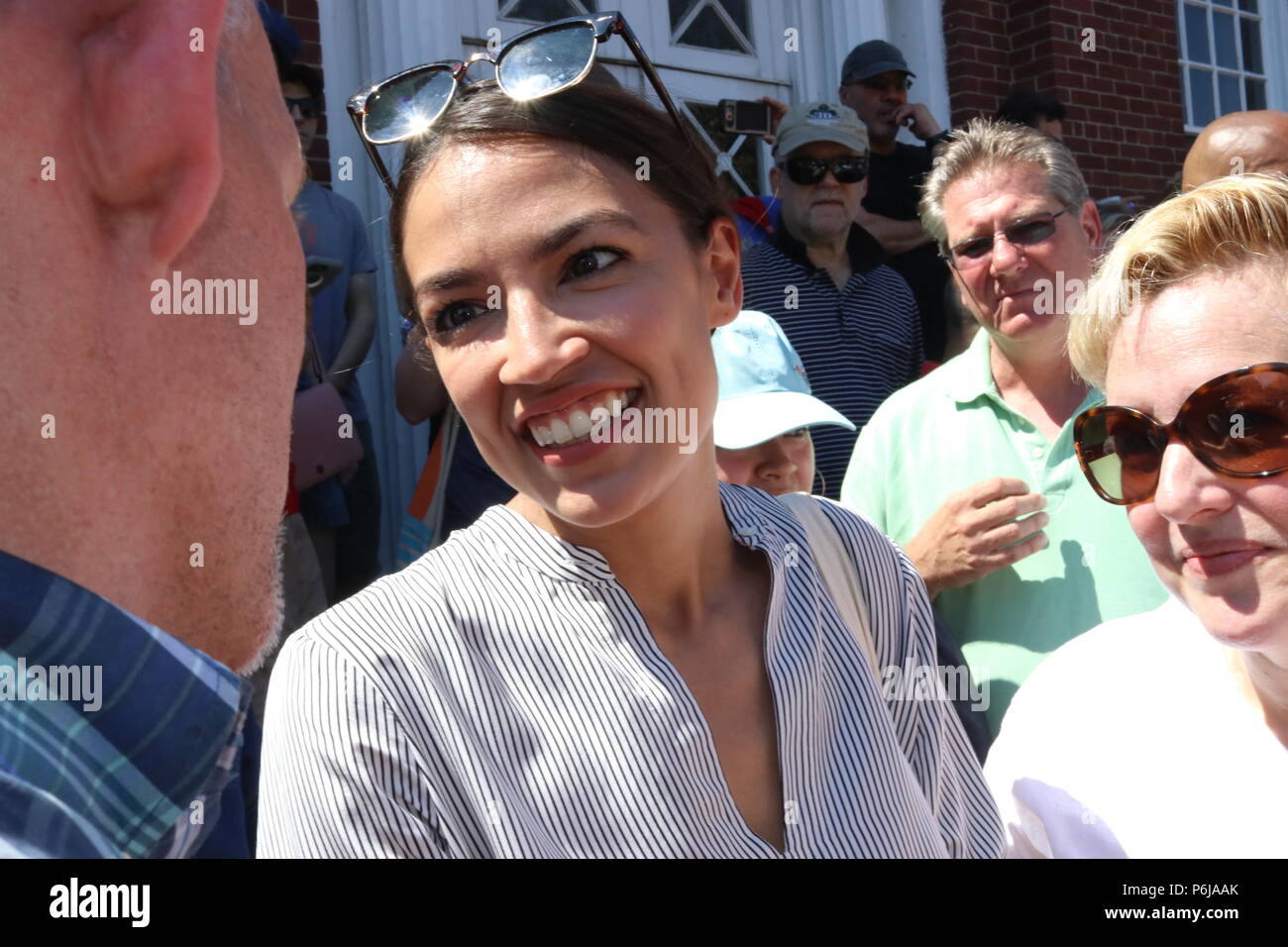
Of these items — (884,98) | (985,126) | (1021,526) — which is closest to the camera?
(1021,526)

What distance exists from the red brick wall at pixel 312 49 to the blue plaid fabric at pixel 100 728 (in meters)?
3.93

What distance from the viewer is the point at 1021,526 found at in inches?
104

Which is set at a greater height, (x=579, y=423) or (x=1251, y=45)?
(x=1251, y=45)

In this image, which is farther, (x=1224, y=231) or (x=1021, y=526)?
(x=1021, y=526)

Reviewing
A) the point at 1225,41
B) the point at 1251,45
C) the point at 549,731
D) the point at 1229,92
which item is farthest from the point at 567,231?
the point at 1251,45

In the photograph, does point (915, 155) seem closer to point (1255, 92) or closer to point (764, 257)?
point (764, 257)

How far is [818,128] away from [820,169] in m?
0.16

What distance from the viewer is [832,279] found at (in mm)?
4168

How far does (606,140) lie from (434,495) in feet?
7.49

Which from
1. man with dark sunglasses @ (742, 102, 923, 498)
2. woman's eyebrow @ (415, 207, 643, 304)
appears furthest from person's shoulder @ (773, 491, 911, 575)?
man with dark sunglasses @ (742, 102, 923, 498)

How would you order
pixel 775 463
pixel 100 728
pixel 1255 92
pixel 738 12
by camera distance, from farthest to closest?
pixel 1255 92
pixel 738 12
pixel 775 463
pixel 100 728

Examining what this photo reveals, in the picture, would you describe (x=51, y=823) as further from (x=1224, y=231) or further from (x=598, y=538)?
(x=1224, y=231)

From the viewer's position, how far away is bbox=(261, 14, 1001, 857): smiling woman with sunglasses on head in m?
1.34
